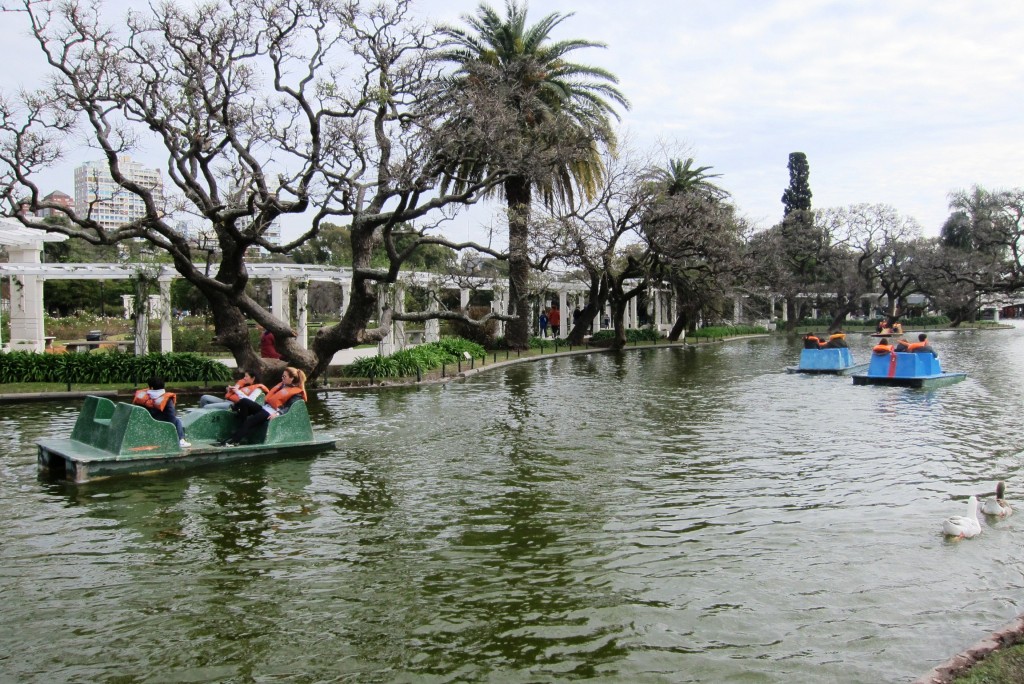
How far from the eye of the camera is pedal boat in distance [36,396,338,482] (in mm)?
10805

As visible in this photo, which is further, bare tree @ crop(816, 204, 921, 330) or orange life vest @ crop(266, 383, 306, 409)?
bare tree @ crop(816, 204, 921, 330)

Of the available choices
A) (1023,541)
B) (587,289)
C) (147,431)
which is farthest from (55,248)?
(1023,541)

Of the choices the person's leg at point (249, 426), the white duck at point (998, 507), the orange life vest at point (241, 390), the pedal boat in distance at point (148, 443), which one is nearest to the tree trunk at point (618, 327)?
the pedal boat in distance at point (148, 443)

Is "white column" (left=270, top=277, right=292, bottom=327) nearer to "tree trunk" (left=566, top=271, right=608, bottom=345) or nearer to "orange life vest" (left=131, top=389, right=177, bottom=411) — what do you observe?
"tree trunk" (left=566, top=271, right=608, bottom=345)

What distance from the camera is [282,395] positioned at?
12.9 meters

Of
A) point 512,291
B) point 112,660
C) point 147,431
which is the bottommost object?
point 112,660

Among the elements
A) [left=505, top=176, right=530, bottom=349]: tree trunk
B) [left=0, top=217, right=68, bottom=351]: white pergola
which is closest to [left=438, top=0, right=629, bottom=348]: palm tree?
[left=505, top=176, right=530, bottom=349]: tree trunk

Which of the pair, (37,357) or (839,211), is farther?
(839,211)

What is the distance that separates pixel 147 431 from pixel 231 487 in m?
1.49

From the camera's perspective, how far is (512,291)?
35.1 metres

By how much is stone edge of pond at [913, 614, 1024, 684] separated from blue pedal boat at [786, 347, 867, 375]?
829 inches

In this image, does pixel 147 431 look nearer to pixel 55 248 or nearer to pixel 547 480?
pixel 547 480

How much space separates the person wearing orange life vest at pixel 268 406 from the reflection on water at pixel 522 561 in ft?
2.39

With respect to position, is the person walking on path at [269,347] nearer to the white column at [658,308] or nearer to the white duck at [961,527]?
the white duck at [961,527]
